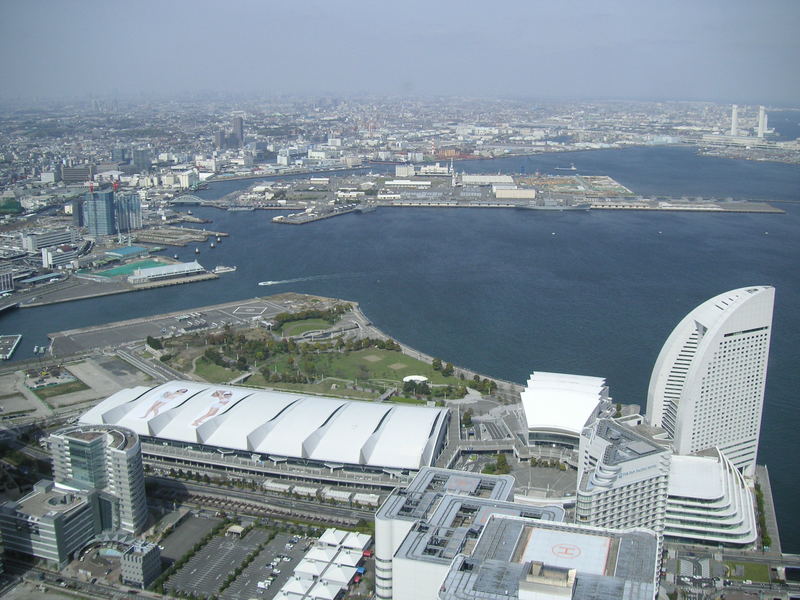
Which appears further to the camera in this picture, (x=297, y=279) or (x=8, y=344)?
(x=297, y=279)

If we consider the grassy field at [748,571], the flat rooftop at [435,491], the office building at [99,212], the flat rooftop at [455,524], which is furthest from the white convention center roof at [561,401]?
the office building at [99,212]

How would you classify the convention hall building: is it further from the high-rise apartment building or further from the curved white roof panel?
the high-rise apartment building

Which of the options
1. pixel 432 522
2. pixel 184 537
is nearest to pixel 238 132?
pixel 184 537

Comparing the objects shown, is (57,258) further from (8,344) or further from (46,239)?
(8,344)

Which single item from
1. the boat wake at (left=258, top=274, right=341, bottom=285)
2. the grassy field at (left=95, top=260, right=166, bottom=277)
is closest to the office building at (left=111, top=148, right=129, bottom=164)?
the grassy field at (left=95, top=260, right=166, bottom=277)

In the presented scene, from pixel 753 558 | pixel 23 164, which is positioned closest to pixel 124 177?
pixel 23 164

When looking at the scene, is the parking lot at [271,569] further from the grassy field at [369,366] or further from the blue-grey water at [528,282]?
the blue-grey water at [528,282]
